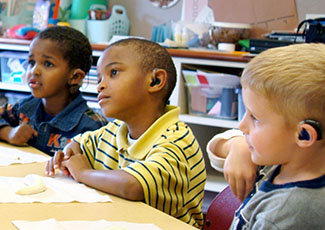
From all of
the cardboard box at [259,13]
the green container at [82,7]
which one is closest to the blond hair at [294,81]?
the cardboard box at [259,13]

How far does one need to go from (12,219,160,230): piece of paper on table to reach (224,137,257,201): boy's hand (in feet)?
0.59

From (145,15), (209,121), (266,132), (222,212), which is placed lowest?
(209,121)

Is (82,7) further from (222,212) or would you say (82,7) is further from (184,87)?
(222,212)

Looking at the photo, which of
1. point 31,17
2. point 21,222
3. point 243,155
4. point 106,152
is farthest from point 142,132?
point 31,17

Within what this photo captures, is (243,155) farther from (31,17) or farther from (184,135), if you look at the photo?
(31,17)

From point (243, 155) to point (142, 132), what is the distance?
0.47 metres

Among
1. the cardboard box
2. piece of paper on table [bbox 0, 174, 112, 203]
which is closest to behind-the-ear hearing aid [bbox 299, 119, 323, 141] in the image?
piece of paper on table [bbox 0, 174, 112, 203]

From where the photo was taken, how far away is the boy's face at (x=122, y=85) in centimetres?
131

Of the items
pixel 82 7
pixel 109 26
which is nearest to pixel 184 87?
pixel 109 26

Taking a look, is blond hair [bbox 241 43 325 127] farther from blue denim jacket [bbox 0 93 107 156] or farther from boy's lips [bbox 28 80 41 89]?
boy's lips [bbox 28 80 41 89]

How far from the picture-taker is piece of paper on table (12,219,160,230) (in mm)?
776

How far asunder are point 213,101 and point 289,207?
1670 mm

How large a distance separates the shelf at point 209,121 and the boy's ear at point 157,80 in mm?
1000

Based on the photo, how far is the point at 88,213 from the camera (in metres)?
0.87
